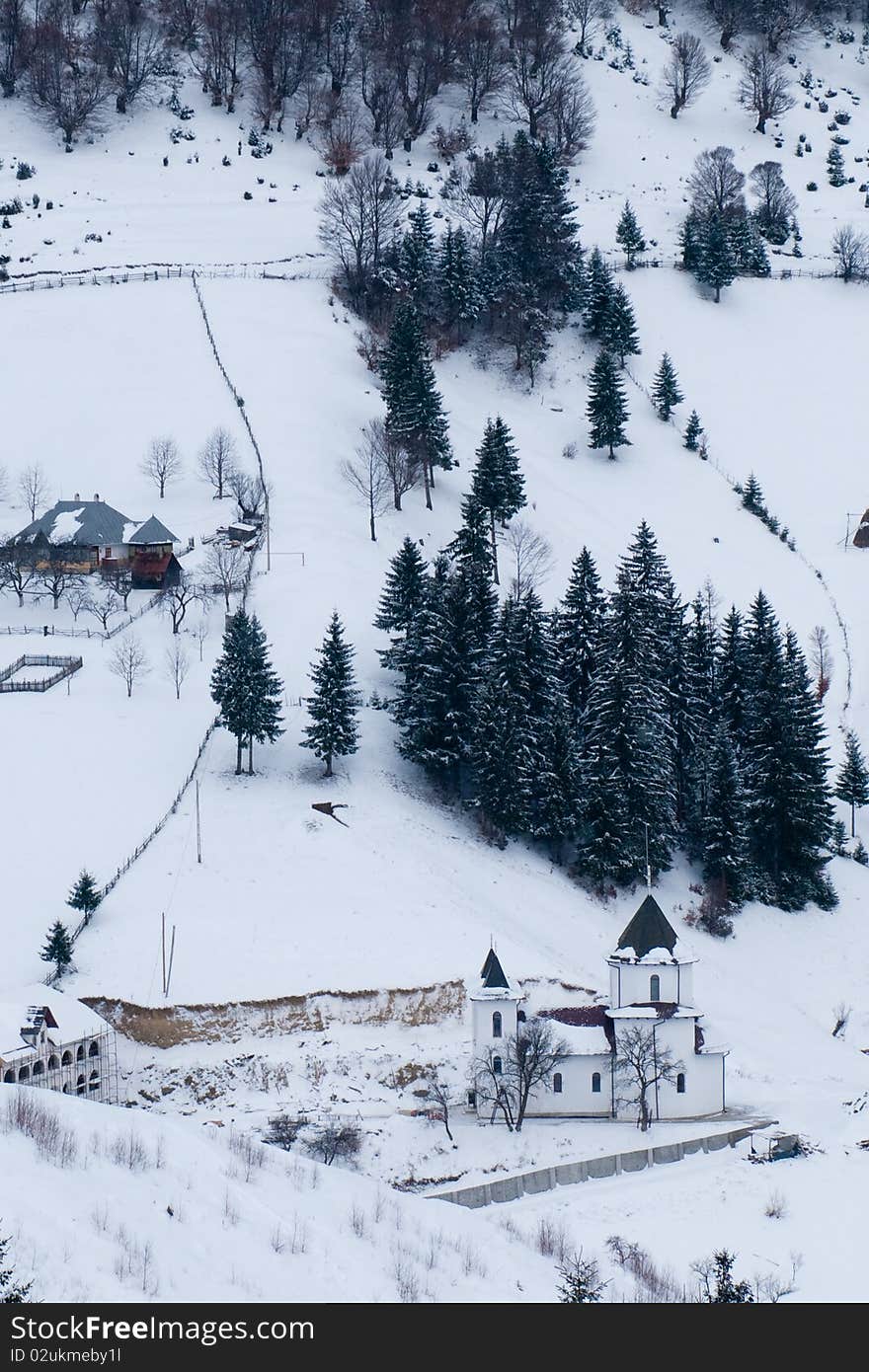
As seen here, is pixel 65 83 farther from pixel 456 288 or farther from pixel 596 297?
pixel 596 297

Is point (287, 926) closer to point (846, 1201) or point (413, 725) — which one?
point (413, 725)

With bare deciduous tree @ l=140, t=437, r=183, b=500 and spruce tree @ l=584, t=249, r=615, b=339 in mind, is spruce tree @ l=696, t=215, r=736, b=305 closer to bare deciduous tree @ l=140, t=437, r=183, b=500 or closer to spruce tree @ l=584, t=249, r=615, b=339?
Result: spruce tree @ l=584, t=249, r=615, b=339

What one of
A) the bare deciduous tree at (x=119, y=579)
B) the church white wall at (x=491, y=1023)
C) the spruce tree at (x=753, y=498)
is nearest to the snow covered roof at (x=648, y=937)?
the church white wall at (x=491, y=1023)

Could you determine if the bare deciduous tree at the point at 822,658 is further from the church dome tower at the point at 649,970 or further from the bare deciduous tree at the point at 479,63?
the bare deciduous tree at the point at 479,63

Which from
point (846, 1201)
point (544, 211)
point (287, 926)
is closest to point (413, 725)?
point (287, 926)

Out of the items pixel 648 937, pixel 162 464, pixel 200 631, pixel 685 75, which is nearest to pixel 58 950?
pixel 648 937

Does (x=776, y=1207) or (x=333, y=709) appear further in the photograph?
(x=333, y=709)
